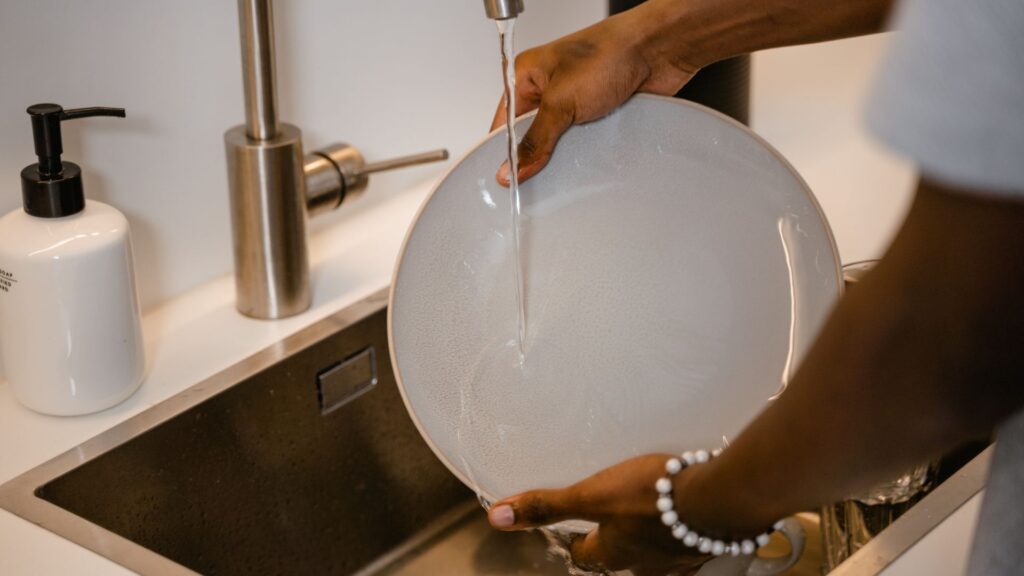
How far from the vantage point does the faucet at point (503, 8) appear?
0.73 m

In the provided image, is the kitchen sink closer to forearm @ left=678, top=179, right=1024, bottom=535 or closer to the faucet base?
the faucet base

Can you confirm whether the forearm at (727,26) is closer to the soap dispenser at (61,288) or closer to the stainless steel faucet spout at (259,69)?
the stainless steel faucet spout at (259,69)

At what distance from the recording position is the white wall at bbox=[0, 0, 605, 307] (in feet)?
2.94

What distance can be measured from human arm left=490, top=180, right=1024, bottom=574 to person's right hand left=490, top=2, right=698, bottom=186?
0.34 m

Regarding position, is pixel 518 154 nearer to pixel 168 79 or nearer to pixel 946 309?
pixel 168 79

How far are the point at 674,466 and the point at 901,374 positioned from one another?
0.58 ft

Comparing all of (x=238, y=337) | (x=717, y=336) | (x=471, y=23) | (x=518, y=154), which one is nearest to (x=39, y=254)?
(x=238, y=337)

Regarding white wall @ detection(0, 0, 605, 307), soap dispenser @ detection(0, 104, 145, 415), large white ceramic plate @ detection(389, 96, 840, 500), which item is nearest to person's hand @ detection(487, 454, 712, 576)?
large white ceramic plate @ detection(389, 96, 840, 500)

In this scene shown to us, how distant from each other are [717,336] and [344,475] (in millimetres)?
375

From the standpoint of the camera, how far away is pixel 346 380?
1.04 metres

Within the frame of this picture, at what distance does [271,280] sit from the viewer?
102 centimetres

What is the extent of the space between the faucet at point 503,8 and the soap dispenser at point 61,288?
11.7 inches

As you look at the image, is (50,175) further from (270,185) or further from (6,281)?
(270,185)

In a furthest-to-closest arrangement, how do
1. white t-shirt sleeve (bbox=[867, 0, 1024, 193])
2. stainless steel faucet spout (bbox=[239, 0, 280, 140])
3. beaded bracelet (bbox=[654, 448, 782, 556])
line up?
1. stainless steel faucet spout (bbox=[239, 0, 280, 140])
2. beaded bracelet (bbox=[654, 448, 782, 556])
3. white t-shirt sleeve (bbox=[867, 0, 1024, 193])
